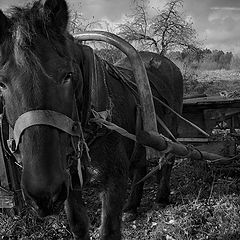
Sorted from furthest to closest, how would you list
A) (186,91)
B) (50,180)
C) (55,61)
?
(186,91) < (55,61) < (50,180)

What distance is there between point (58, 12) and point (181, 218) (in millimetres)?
2496

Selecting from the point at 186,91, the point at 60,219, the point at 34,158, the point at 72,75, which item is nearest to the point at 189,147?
the point at 60,219

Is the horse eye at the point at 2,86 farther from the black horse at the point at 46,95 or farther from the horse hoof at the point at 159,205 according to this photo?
the horse hoof at the point at 159,205

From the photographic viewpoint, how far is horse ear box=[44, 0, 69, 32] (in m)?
2.00

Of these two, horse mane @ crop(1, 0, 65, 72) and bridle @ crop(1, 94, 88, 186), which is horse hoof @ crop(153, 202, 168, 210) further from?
horse mane @ crop(1, 0, 65, 72)

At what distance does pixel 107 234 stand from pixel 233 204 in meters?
1.67

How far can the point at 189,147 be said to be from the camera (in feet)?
11.8

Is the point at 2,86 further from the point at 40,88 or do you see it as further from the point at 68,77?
the point at 68,77

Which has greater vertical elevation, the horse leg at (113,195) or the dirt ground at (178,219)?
the horse leg at (113,195)

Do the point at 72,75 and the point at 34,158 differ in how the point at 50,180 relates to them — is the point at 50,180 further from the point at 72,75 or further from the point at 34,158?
the point at 72,75

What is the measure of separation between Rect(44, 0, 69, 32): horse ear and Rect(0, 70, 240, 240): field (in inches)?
58.3

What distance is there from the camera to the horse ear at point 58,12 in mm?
1996

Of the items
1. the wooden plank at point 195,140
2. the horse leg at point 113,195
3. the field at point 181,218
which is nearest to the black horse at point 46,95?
the horse leg at point 113,195

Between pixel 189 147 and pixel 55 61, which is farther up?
pixel 55 61
